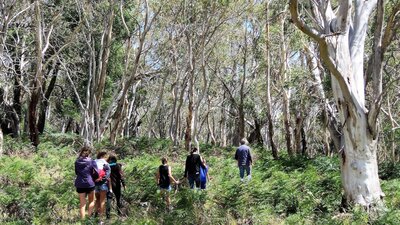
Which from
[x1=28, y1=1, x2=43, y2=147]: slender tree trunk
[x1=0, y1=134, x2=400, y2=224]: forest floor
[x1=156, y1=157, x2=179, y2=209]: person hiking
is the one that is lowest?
[x1=0, y1=134, x2=400, y2=224]: forest floor

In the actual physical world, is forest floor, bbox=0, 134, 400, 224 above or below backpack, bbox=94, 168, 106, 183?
below

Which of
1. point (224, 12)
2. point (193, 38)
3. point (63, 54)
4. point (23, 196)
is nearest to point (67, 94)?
point (63, 54)

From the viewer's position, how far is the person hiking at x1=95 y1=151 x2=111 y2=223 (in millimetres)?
8727

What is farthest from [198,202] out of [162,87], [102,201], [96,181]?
[162,87]

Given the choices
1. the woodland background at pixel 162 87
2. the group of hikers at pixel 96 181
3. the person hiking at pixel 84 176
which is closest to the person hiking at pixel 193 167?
the woodland background at pixel 162 87

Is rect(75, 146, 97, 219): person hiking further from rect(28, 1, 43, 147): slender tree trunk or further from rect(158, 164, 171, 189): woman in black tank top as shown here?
rect(28, 1, 43, 147): slender tree trunk

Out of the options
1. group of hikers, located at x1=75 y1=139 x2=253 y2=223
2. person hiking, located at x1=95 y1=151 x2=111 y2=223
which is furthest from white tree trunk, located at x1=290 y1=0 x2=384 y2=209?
person hiking, located at x1=95 y1=151 x2=111 y2=223

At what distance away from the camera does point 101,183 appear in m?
8.88

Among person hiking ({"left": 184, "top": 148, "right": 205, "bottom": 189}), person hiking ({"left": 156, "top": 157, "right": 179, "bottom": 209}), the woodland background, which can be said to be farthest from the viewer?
person hiking ({"left": 184, "top": 148, "right": 205, "bottom": 189})

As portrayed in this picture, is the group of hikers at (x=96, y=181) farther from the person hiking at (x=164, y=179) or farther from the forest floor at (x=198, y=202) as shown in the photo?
the person hiking at (x=164, y=179)

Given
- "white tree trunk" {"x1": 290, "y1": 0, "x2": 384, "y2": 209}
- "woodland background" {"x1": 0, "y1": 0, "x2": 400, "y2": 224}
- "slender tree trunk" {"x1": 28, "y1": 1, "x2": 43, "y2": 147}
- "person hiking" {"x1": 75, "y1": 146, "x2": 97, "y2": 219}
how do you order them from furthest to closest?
"slender tree trunk" {"x1": 28, "y1": 1, "x2": 43, "y2": 147} → "woodland background" {"x1": 0, "y1": 0, "x2": 400, "y2": 224} → "person hiking" {"x1": 75, "y1": 146, "x2": 97, "y2": 219} → "white tree trunk" {"x1": 290, "y1": 0, "x2": 384, "y2": 209}

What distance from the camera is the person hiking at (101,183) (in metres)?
8.73

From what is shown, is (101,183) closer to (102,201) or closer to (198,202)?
(102,201)

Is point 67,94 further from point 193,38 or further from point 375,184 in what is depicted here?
point 375,184
